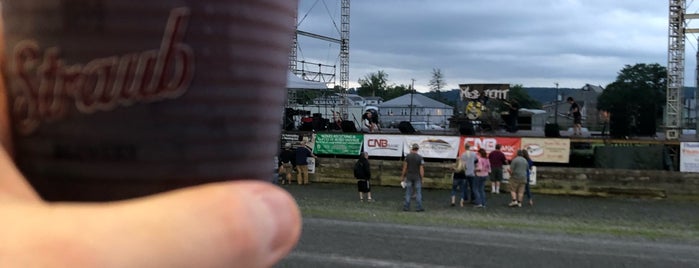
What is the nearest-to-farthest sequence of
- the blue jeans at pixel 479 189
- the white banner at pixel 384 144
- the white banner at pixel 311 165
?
the blue jeans at pixel 479 189
the white banner at pixel 384 144
the white banner at pixel 311 165

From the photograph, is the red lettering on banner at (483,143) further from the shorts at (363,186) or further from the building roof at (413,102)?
the building roof at (413,102)

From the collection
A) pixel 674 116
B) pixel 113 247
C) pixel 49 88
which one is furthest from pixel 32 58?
pixel 674 116

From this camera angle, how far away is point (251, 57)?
102 cm

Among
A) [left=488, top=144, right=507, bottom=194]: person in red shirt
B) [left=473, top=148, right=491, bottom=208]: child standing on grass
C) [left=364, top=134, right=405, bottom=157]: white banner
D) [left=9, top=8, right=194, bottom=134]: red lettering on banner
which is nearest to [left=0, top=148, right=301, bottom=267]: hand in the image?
[left=9, top=8, right=194, bottom=134]: red lettering on banner

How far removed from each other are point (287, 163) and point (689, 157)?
11.8 m

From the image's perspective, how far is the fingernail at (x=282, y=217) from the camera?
3.59 ft

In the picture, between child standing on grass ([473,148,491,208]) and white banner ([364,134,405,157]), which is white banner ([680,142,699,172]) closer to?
child standing on grass ([473,148,491,208])

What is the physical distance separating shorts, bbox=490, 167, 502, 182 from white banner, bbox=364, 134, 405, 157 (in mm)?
3329

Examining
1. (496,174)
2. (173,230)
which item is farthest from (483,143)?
(173,230)

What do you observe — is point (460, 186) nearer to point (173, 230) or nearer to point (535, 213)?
point (535, 213)

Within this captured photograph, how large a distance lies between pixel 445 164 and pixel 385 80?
80752 mm

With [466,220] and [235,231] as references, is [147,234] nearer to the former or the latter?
[235,231]

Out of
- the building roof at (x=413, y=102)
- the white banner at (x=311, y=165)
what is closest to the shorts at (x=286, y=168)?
the white banner at (x=311, y=165)

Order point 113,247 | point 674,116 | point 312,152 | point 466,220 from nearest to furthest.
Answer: point 113,247, point 466,220, point 312,152, point 674,116
